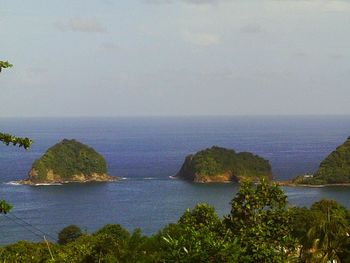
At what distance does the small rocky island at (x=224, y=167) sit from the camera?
116 metres

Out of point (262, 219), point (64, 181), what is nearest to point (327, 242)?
point (262, 219)

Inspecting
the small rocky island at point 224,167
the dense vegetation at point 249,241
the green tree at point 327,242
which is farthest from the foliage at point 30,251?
the small rocky island at point 224,167

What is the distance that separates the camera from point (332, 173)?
361ft

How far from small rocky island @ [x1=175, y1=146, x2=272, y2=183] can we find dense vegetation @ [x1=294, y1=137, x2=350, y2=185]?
9.96 metres

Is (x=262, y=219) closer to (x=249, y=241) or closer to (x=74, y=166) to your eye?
(x=249, y=241)

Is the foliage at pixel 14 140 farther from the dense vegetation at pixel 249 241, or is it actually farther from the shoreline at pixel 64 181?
the shoreline at pixel 64 181

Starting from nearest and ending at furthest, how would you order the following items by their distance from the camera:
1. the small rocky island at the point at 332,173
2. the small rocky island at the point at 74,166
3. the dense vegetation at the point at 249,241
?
the dense vegetation at the point at 249,241 < the small rocky island at the point at 332,173 < the small rocky island at the point at 74,166

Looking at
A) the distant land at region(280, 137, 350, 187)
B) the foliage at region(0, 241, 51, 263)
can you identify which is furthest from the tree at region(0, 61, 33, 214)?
the distant land at region(280, 137, 350, 187)

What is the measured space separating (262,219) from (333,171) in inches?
3743

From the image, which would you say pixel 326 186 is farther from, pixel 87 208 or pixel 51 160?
pixel 51 160

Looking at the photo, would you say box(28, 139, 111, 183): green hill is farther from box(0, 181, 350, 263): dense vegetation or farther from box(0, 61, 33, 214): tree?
box(0, 61, 33, 214): tree

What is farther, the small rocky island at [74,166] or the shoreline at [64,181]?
the small rocky island at [74,166]

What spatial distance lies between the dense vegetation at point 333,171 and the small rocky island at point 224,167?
9.96 meters

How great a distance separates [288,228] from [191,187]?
3513 inches
